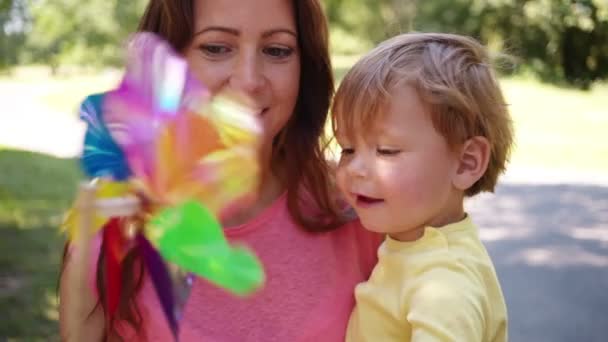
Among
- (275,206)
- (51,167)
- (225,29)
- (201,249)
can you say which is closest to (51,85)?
(51,167)

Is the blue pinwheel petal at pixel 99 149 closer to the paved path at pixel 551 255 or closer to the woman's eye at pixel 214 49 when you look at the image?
the woman's eye at pixel 214 49

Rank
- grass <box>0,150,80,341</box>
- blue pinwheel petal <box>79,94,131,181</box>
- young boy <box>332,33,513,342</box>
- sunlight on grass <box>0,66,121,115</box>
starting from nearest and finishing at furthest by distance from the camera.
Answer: blue pinwheel petal <box>79,94,131,181</box>
young boy <box>332,33,513,342</box>
grass <box>0,150,80,341</box>
sunlight on grass <box>0,66,121,115</box>

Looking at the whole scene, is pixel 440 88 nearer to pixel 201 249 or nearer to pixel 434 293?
pixel 434 293

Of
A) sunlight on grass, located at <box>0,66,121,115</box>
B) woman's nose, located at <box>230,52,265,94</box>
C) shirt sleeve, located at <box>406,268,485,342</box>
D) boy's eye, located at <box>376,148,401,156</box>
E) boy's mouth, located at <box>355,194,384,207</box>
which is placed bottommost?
sunlight on grass, located at <box>0,66,121,115</box>

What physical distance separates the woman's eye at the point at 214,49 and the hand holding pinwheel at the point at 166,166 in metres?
0.23

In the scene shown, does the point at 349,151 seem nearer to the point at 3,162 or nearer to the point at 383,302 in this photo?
the point at 383,302

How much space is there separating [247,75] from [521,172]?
6.59 meters

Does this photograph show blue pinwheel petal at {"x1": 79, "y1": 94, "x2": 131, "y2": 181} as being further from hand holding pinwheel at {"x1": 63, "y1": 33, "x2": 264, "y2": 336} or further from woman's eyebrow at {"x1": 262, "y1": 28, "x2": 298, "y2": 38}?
woman's eyebrow at {"x1": 262, "y1": 28, "x2": 298, "y2": 38}

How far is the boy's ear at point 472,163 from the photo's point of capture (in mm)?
1384

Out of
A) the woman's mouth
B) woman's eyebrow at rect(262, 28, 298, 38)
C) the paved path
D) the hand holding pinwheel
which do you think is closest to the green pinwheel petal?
the hand holding pinwheel

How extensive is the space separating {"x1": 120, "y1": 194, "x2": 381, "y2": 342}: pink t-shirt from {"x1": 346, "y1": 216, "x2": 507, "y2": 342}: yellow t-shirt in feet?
0.27

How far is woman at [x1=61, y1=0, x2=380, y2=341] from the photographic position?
55.4 inches

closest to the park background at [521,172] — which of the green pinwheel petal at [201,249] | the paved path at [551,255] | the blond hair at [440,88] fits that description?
the paved path at [551,255]

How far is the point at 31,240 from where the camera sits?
5195 mm
